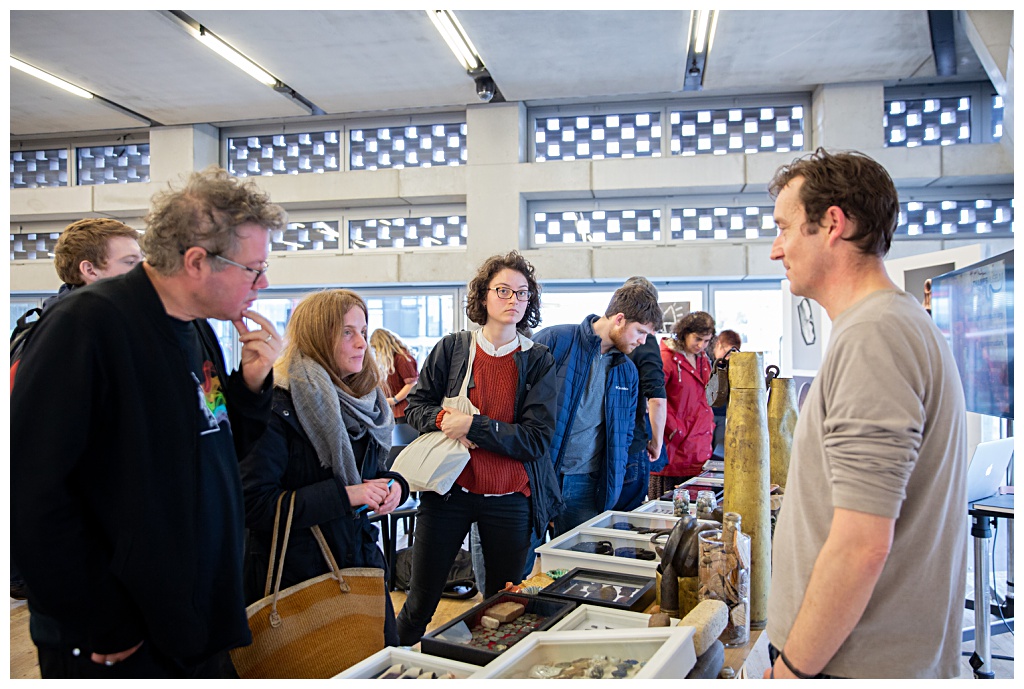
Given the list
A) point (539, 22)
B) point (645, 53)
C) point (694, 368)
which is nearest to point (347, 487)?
point (694, 368)

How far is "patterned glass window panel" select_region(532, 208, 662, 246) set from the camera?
23.7 feet

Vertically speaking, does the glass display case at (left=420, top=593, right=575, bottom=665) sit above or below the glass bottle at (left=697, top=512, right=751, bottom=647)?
below

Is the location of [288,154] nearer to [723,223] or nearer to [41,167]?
[41,167]

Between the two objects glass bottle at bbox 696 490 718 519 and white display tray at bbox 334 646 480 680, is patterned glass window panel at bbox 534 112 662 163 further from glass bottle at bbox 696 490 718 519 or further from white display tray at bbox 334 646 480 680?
white display tray at bbox 334 646 480 680

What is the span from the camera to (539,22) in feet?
17.6

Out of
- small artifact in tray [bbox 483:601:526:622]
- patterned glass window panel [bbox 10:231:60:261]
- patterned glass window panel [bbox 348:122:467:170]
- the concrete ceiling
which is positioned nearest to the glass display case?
small artifact in tray [bbox 483:601:526:622]

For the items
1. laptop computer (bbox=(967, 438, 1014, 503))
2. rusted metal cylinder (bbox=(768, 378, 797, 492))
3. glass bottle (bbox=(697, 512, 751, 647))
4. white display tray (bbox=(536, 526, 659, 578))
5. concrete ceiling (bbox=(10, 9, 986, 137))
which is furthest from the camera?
concrete ceiling (bbox=(10, 9, 986, 137))

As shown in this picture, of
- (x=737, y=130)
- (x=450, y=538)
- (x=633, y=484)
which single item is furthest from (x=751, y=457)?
(x=737, y=130)

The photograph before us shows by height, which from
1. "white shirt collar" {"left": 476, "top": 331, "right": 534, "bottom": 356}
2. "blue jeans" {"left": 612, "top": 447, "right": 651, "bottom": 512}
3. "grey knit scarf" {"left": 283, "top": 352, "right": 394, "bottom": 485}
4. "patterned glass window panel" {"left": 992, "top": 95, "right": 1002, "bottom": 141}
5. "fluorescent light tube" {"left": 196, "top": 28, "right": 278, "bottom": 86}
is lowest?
"blue jeans" {"left": 612, "top": 447, "right": 651, "bottom": 512}

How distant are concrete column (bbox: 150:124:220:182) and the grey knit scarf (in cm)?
682

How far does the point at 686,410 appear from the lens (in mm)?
4098

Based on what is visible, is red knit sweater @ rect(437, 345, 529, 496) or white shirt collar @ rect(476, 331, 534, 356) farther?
white shirt collar @ rect(476, 331, 534, 356)

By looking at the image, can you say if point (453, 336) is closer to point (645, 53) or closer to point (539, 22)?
point (539, 22)

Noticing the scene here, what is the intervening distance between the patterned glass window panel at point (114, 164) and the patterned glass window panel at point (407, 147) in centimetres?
249
